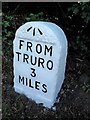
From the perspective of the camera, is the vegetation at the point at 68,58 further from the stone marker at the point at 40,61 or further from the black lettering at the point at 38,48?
the black lettering at the point at 38,48

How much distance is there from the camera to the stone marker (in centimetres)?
357

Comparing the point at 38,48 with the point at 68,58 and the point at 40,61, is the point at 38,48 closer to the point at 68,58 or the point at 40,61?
the point at 40,61

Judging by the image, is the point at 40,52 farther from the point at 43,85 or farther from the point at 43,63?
the point at 43,85

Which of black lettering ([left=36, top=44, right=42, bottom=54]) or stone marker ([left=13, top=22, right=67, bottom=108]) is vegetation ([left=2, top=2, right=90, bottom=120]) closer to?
stone marker ([left=13, top=22, right=67, bottom=108])

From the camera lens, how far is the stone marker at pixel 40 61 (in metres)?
3.57

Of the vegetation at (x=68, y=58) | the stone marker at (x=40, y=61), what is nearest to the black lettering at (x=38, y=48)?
the stone marker at (x=40, y=61)

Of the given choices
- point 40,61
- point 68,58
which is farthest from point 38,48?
point 68,58

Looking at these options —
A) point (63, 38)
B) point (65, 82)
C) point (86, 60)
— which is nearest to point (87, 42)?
point (86, 60)

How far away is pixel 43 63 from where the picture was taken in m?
3.71

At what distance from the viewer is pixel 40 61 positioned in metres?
3.73

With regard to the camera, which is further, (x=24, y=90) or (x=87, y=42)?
(x=87, y=42)

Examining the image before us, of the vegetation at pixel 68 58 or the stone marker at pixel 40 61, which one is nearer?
the stone marker at pixel 40 61

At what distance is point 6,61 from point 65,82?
83 centimetres

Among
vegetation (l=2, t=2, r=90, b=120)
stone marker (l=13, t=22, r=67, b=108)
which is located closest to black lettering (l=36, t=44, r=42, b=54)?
stone marker (l=13, t=22, r=67, b=108)
